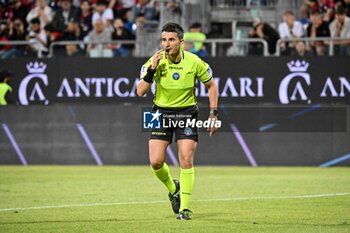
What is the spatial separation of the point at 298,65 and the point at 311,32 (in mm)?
A: 947

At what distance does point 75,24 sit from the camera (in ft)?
79.0

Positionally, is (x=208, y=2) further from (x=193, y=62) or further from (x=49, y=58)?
(x=193, y=62)

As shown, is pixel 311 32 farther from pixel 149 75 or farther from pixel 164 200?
pixel 149 75

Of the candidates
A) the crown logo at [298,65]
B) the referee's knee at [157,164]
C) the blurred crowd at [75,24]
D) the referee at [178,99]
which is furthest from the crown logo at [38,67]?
the referee's knee at [157,164]

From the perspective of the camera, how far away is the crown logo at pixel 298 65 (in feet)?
70.8

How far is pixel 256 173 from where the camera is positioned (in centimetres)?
2002

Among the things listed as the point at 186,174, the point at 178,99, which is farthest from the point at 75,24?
the point at 186,174

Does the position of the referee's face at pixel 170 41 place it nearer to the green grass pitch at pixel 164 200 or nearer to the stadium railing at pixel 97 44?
the green grass pitch at pixel 164 200

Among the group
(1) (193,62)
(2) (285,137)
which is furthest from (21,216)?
(2) (285,137)

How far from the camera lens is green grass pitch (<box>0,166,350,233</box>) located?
436 inches

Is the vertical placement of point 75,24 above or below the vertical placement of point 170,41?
below

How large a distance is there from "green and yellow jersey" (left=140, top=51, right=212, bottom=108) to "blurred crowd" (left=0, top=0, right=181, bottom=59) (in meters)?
10.3

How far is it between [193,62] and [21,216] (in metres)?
3.07

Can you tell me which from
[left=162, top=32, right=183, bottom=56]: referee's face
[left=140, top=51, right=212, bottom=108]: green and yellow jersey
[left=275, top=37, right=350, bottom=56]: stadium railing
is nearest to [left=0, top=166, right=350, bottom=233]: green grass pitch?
[left=140, top=51, right=212, bottom=108]: green and yellow jersey
